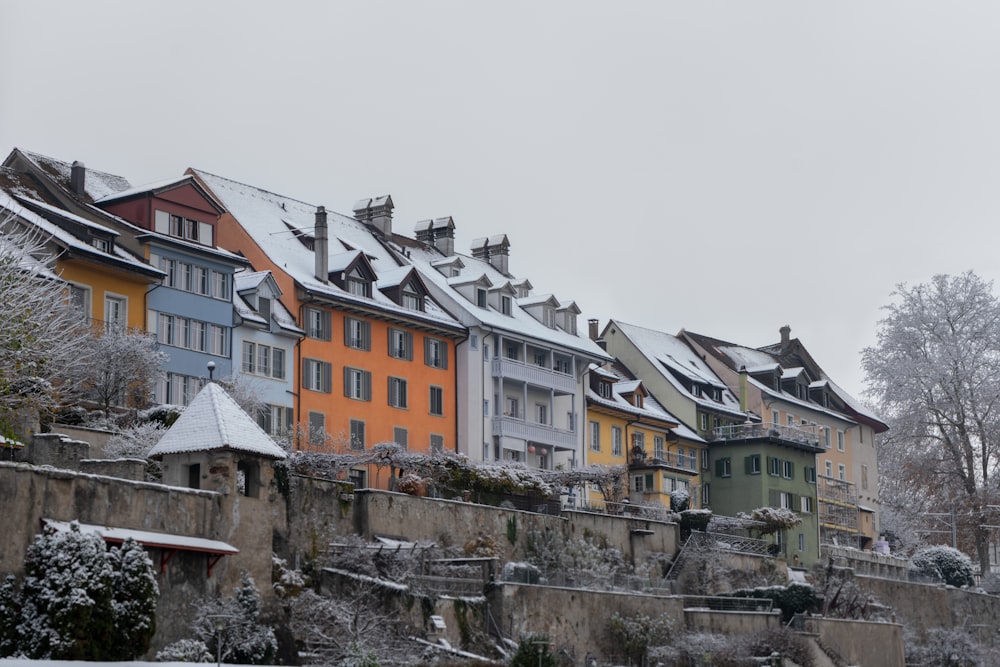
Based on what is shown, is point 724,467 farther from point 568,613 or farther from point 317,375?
point 568,613

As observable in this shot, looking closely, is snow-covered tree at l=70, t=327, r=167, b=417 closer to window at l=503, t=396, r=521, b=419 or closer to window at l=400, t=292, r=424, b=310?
window at l=400, t=292, r=424, b=310

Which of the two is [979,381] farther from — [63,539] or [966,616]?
[63,539]

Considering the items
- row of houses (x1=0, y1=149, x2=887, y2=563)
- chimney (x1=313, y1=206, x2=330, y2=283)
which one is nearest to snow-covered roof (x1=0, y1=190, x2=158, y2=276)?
row of houses (x1=0, y1=149, x2=887, y2=563)

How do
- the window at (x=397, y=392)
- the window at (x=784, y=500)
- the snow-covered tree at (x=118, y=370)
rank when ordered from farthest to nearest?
the window at (x=784, y=500)
the window at (x=397, y=392)
the snow-covered tree at (x=118, y=370)

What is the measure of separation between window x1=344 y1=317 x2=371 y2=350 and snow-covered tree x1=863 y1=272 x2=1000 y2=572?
29230 mm

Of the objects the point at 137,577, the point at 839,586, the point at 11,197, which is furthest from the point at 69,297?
the point at 839,586

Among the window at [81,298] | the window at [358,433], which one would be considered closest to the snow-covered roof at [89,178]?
the window at [81,298]

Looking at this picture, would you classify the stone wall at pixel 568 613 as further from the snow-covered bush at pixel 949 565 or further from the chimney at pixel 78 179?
the snow-covered bush at pixel 949 565

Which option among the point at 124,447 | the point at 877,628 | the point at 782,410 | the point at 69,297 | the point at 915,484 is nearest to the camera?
the point at 124,447

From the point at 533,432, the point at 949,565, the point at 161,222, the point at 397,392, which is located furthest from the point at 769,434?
the point at 161,222

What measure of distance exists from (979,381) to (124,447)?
48.0 m

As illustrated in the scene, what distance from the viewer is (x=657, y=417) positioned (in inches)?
3059

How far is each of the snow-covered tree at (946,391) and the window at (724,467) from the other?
7696 mm

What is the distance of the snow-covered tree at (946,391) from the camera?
77875 mm
